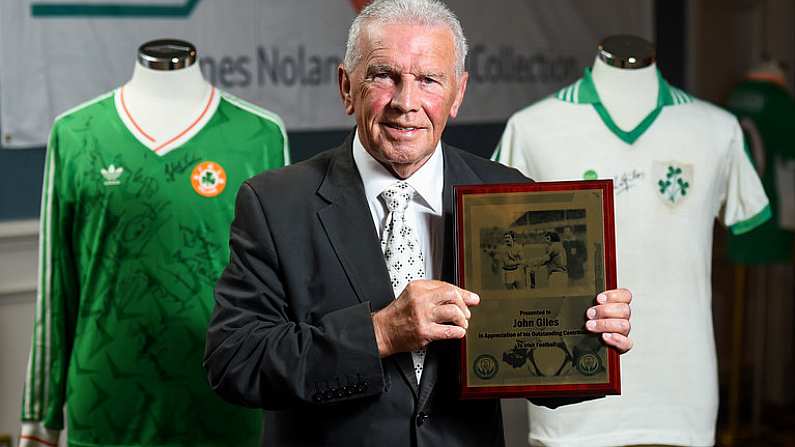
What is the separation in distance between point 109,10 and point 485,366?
6.00 feet

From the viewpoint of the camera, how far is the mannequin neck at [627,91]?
2.31m

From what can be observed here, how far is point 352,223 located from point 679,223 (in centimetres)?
93

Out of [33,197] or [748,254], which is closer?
[33,197]

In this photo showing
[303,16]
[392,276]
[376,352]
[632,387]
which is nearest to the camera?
[376,352]

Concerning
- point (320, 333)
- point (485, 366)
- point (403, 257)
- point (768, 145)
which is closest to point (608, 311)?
point (485, 366)

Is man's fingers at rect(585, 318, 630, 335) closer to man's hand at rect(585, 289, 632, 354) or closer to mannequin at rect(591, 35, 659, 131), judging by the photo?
man's hand at rect(585, 289, 632, 354)

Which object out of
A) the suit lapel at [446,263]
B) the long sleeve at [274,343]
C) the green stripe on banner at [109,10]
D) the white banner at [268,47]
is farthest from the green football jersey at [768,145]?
the long sleeve at [274,343]

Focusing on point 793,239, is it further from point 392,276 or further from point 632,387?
point 392,276

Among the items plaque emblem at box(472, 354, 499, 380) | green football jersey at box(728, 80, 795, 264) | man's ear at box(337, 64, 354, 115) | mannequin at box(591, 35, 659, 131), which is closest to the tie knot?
man's ear at box(337, 64, 354, 115)

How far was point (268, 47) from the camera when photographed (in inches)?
127

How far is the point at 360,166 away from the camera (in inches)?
64.9

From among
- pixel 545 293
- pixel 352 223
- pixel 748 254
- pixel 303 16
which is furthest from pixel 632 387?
pixel 748 254

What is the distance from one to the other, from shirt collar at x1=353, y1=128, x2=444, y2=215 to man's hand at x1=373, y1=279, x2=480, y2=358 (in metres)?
0.18

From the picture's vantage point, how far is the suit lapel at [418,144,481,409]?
1564 mm
